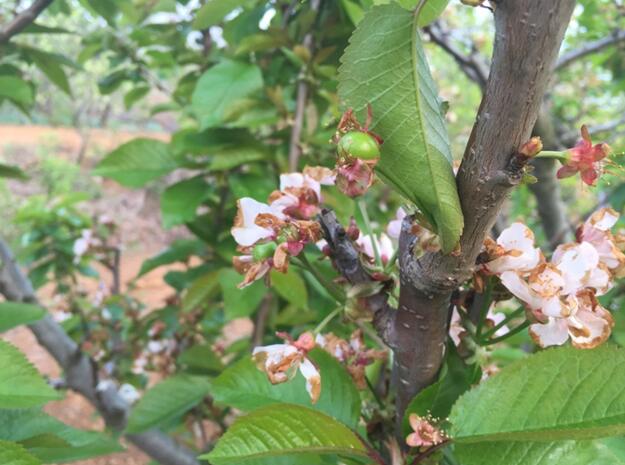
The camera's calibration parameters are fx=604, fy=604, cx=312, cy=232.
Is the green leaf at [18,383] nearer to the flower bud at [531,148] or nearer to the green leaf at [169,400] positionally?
the flower bud at [531,148]

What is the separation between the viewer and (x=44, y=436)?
23.1 inches

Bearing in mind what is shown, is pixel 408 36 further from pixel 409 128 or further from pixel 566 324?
pixel 566 324

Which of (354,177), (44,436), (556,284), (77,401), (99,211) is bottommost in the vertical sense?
(77,401)

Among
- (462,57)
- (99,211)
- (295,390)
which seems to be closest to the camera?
(295,390)

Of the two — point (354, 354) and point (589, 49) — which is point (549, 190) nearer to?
point (589, 49)

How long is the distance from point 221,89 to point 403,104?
0.81m

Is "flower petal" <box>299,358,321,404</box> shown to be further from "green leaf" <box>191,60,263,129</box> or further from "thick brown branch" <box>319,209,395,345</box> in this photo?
"green leaf" <box>191,60,263,129</box>

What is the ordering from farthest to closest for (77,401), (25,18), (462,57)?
(77,401) → (462,57) → (25,18)

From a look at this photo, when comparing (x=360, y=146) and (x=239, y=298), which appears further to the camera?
(x=239, y=298)

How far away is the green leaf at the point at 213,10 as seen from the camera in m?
0.78

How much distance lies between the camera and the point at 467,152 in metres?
0.35

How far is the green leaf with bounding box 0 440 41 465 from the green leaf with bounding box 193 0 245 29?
547 mm

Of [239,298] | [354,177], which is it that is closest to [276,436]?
[354,177]

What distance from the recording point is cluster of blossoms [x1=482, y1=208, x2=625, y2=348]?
0.42 metres
